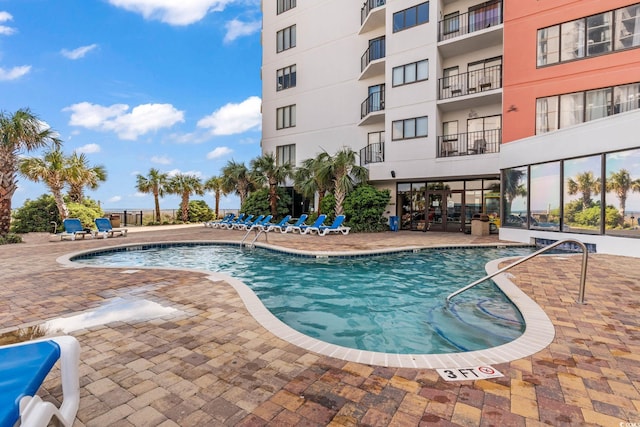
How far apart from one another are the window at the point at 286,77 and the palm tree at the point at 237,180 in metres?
6.45

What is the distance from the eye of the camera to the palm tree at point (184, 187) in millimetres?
26078

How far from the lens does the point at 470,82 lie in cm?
1658

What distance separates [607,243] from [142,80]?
39.9 metres

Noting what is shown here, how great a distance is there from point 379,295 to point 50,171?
695 inches

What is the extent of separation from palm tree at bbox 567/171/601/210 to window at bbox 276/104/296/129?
54.9 feet

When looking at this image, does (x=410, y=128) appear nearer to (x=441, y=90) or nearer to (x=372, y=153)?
(x=441, y=90)

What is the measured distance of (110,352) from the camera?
11.3ft

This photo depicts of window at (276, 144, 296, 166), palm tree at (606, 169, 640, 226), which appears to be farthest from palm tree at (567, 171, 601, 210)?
window at (276, 144, 296, 166)

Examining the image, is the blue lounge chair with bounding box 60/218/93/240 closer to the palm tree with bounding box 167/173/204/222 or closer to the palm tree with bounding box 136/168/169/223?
the palm tree with bounding box 136/168/169/223

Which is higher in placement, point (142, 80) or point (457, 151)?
point (142, 80)

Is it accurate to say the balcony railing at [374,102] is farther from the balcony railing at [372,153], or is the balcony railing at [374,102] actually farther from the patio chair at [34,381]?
the patio chair at [34,381]

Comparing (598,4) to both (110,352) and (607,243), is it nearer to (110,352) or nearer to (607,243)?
(607,243)

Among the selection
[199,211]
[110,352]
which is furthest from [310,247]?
[199,211]

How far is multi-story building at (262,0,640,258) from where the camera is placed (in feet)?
41.1
